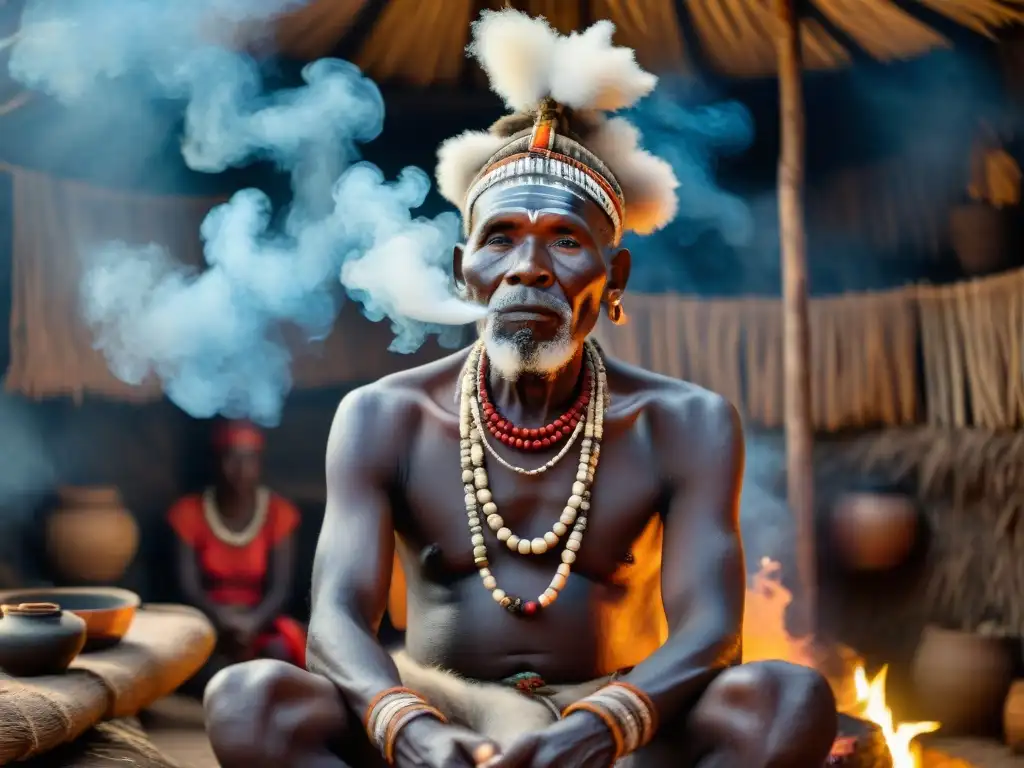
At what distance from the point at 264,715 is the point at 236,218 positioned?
13.9ft

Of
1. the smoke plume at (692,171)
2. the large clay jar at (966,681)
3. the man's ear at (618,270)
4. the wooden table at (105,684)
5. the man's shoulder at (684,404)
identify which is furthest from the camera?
the smoke plume at (692,171)

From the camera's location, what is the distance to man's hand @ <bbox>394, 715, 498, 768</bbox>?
235 cm

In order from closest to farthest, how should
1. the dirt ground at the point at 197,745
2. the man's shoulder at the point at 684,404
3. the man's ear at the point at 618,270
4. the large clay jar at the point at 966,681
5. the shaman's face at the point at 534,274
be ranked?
the shaman's face at the point at 534,274
the man's shoulder at the point at 684,404
the man's ear at the point at 618,270
the dirt ground at the point at 197,745
the large clay jar at the point at 966,681

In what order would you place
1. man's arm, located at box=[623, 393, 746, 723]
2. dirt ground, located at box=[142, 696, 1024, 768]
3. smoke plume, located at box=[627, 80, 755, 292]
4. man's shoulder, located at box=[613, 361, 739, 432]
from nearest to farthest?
man's arm, located at box=[623, 393, 746, 723] → man's shoulder, located at box=[613, 361, 739, 432] → dirt ground, located at box=[142, 696, 1024, 768] → smoke plume, located at box=[627, 80, 755, 292]

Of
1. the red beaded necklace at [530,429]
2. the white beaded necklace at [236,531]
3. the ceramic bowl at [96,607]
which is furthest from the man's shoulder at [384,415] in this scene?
the white beaded necklace at [236,531]

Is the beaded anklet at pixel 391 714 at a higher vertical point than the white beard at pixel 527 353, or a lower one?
lower

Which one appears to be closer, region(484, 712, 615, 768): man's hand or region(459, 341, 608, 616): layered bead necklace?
region(484, 712, 615, 768): man's hand

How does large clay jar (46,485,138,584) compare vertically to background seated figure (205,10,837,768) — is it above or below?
below

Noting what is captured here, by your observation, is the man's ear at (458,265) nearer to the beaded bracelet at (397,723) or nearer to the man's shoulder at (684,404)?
the man's shoulder at (684,404)

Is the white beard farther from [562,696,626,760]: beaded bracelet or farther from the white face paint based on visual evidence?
[562,696,626,760]: beaded bracelet

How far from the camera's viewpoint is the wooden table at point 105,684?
3.55m

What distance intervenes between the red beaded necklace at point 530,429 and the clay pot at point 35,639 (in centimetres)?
184

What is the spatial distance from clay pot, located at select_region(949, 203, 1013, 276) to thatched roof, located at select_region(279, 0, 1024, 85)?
0.84 m

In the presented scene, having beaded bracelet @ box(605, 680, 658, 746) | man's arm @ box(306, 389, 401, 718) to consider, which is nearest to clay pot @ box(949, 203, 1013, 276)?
man's arm @ box(306, 389, 401, 718)
